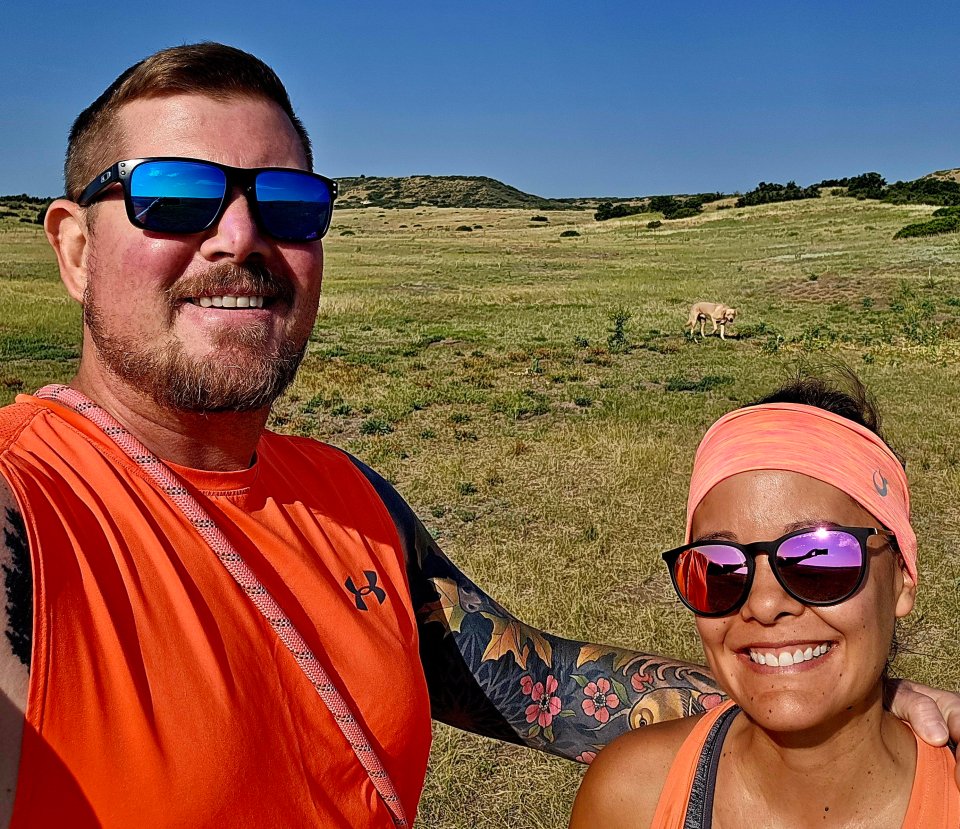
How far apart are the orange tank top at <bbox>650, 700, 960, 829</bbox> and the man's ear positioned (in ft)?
5.99

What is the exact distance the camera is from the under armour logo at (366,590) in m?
2.08

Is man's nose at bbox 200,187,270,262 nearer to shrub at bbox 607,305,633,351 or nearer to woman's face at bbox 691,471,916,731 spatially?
woman's face at bbox 691,471,916,731

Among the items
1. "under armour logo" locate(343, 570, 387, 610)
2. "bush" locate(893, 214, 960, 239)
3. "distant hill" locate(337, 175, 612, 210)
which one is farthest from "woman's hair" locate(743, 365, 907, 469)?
"distant hill" locate(337, 175, 612, 210)

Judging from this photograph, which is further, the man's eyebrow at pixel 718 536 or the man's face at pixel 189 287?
the man's face at pixel 189 287

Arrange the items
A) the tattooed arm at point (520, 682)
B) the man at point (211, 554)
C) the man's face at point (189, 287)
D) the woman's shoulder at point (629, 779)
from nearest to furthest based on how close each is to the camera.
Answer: the man at point (211, 554), the woman's shoulder at point (629, 779), the man's face at point (189, 287), the tattooed arm at point (520, 682)

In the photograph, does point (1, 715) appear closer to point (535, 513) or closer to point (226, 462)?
point (226, 462)

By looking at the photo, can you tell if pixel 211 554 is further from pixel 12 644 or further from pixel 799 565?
pixel 799 565

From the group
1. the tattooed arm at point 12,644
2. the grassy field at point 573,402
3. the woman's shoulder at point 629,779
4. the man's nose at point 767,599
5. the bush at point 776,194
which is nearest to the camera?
the tattooed arm at point 12,644

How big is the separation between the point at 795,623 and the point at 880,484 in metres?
0.36

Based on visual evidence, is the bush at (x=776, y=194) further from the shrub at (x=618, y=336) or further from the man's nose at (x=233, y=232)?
the man's nose at (x=233, y=232)

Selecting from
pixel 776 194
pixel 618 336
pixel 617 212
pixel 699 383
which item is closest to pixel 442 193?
pixel 617 212

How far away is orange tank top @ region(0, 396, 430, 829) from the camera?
144 cm

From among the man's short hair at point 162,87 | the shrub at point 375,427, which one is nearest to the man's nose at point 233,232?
the man's short hair at point 162,87

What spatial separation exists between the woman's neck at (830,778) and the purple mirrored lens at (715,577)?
29 centimetres
